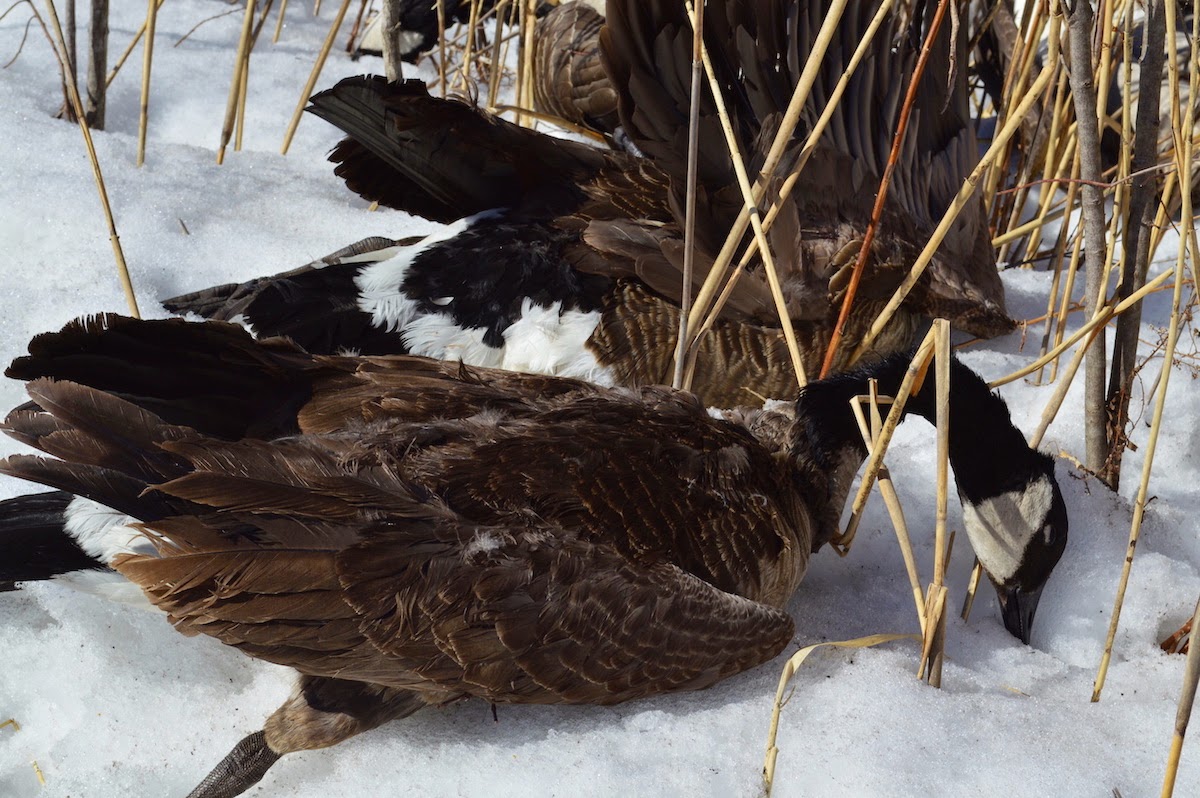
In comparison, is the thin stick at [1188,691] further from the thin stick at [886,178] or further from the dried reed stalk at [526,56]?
the dried reed stalk at [526,56]

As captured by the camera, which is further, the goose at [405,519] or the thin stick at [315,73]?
the thin stick at [315,73]

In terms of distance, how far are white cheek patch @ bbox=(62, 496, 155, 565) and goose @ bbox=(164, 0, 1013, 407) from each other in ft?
3.54

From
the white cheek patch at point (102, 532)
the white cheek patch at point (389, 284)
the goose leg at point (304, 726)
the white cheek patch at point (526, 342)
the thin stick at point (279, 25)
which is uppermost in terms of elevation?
the thin stick at point (279, 25)

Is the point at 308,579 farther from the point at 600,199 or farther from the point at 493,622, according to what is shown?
the point at 600,199

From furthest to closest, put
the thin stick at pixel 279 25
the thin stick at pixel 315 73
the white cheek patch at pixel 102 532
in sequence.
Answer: the thin stick at pixel 279 25
the thin stick at pixel 315 73
the white cheek patch at pixel 102 532

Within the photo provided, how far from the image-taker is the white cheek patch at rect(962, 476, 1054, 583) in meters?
2.81

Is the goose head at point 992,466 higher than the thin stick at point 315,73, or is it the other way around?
the thin stick at point 315,73

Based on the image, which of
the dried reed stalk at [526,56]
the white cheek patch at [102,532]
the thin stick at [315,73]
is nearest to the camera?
the white cheek patch at [102,532]

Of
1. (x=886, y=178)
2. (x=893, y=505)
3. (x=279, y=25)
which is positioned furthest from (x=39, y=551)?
(x=279, y=25)

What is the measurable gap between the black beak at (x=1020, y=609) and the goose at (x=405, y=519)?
0.37ft

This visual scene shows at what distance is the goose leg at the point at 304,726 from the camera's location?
2.21m

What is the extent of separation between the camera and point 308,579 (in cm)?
211

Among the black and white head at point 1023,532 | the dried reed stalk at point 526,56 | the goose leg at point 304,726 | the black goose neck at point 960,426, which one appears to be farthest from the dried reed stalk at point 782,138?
the dried reed stalk at point 526,56

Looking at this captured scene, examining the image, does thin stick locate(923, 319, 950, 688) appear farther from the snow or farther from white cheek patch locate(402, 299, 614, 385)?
white cheek patch locate(402, 299, 614, 385)
